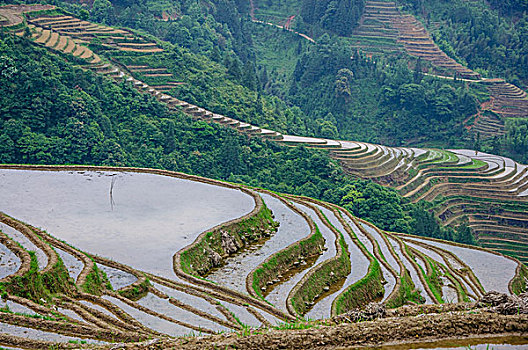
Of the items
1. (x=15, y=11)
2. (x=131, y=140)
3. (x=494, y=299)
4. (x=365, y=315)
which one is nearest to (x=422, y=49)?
(x=131, y=140)

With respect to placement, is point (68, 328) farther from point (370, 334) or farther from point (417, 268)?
point (417, 268)

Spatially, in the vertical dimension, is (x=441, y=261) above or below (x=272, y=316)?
below

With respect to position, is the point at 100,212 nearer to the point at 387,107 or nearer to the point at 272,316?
the point at 272,316

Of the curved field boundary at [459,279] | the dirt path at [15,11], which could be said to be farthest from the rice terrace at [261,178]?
the dirt path at [15,11]

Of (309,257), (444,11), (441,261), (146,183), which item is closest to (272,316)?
(309,257)

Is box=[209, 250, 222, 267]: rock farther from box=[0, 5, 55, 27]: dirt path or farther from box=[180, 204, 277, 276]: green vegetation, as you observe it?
box=[0, 5, 55, 27]: dirt path

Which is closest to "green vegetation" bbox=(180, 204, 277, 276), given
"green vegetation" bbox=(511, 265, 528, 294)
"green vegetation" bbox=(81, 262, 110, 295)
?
"green vegetation" bbox=(81, 262, 110, 295)
